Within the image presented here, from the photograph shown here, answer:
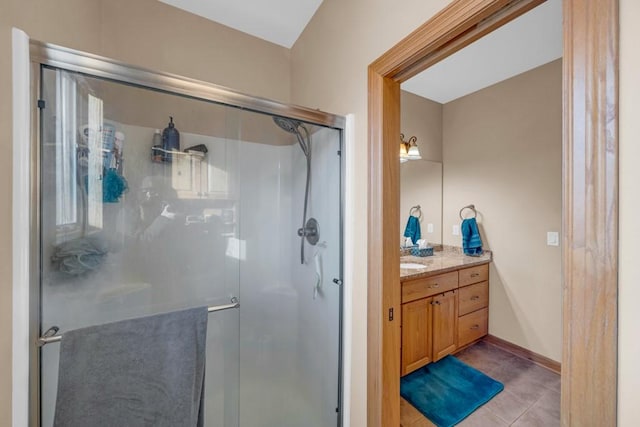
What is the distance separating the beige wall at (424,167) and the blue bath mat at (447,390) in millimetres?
1290

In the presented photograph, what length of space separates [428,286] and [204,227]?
173cm

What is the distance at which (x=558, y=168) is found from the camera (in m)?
2.08

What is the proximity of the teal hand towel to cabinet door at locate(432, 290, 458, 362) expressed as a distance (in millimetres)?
597

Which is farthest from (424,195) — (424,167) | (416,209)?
(424,167)

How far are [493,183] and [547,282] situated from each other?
991mm

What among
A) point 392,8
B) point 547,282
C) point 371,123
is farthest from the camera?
point 547,282

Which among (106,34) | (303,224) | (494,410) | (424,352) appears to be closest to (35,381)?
(303,224)

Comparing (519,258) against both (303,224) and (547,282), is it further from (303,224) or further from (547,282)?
(303,224)

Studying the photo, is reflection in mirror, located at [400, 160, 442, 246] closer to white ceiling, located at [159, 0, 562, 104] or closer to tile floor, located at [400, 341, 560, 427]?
white ceiling, located at [159, 0, 562, 104]

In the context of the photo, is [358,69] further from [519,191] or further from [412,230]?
[519,191]

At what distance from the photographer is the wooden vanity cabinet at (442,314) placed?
6.29ft

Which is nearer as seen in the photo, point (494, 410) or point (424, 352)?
point (494, 410)
